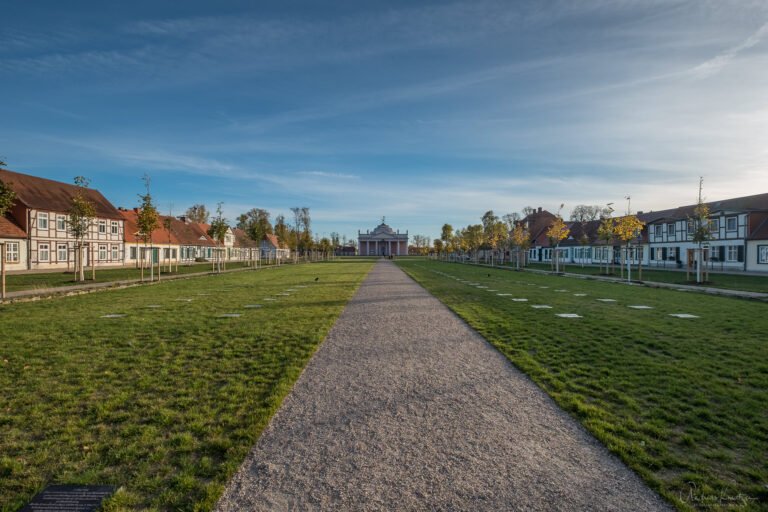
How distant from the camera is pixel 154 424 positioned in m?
4.32

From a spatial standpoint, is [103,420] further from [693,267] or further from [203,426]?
[693,267]

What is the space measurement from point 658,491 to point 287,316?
1004 cm

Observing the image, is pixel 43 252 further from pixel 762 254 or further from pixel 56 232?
pixel 762 254

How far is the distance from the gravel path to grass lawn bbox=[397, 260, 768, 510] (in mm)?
343

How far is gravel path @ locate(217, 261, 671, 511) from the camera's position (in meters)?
3.04

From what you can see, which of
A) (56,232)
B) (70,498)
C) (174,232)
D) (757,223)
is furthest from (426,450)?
(174,232)

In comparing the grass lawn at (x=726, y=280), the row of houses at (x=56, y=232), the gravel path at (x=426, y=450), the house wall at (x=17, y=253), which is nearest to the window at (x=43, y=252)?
the row of houses at (x=56, y=232)

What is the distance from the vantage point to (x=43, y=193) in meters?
40.8

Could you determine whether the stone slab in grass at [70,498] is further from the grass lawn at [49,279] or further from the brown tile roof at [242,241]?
the brown tile roof at [242,241]

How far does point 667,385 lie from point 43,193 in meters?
51.4

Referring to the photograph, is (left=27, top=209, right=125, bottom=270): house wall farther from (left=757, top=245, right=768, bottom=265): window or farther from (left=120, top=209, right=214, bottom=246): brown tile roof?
(left=757, top=245, right=768, bottom=265): window

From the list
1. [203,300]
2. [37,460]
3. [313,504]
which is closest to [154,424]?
[37,460]

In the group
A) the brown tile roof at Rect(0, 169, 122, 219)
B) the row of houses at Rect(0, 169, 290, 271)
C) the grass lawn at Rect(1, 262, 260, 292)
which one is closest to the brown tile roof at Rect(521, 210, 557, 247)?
the row of houses at Rect(0, 169, 290, 271)

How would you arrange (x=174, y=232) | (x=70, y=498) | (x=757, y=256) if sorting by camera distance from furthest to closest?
(x=174, y=232) → (x=757, y=256) → (x=70, y=498)
